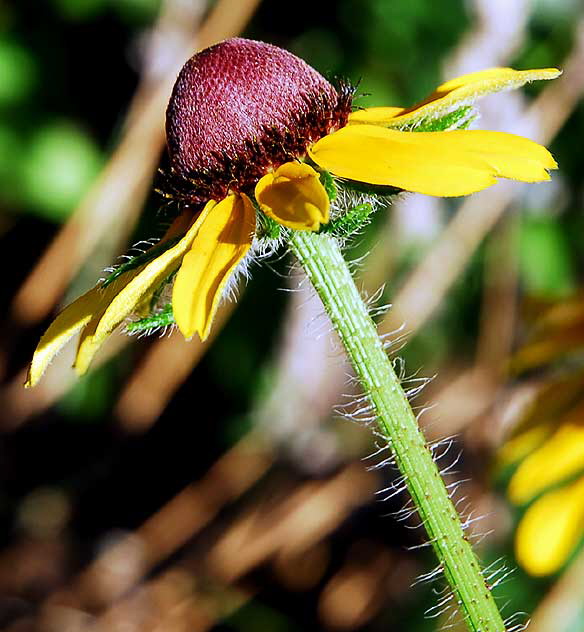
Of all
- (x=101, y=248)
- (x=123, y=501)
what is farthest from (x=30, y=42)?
(x=123, y=501)

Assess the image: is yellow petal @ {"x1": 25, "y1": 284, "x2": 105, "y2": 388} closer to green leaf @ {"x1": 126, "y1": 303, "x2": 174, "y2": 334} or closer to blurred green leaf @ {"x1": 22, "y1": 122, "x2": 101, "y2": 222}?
green leaf @ {"x1": 126, "y1": 303, "x2": 174, "y2": 334}

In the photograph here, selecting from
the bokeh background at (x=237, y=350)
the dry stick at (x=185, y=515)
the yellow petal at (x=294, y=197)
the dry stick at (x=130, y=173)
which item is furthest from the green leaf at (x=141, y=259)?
the dry stick at (x=185, y=515)

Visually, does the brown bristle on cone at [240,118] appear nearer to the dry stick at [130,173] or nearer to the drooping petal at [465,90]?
the drooping petal at [465,90]

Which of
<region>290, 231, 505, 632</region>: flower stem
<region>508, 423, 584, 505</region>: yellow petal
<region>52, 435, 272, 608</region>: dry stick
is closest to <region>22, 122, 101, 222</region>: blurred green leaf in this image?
<region>52, 435, 272, 608</region>: dry stick

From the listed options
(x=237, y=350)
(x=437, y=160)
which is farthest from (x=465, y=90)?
(x=237, y=350)

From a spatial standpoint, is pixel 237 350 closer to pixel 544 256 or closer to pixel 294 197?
A: pixel 544 256

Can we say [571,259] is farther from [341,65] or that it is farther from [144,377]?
[144,377]
